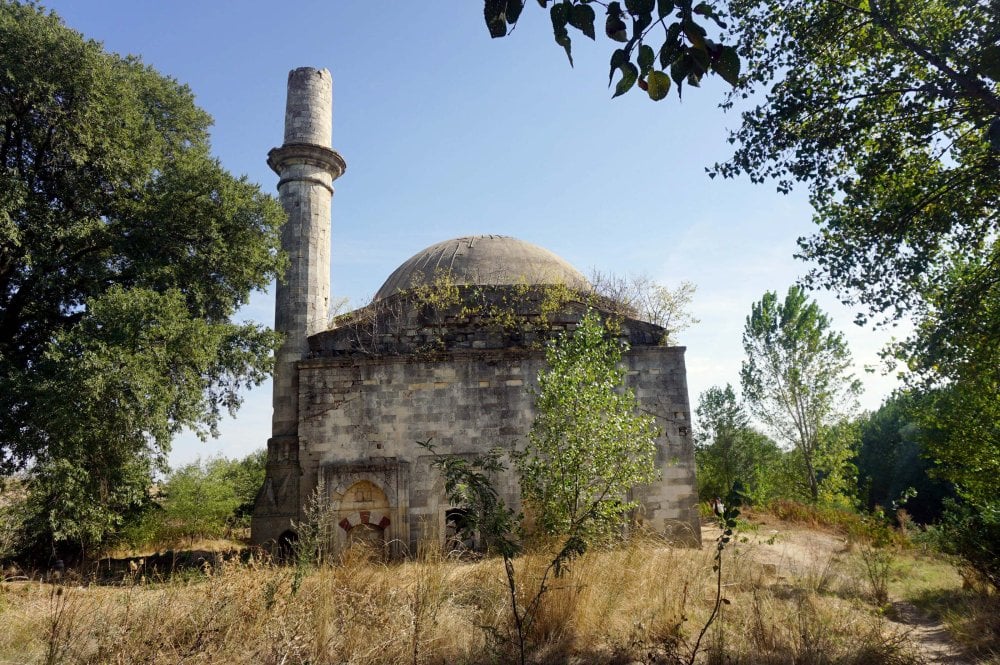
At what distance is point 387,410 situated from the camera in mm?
12000

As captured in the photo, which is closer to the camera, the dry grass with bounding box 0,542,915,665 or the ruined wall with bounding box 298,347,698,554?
the dry grass with bounding box 0,542,915,665

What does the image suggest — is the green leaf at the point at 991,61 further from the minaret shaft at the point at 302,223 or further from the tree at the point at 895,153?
the minaret shaft at the point at 302,223

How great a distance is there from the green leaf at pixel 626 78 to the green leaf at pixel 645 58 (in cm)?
3

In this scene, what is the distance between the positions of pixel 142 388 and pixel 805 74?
32.6 feet

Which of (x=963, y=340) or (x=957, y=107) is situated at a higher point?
(x=957, y=107)

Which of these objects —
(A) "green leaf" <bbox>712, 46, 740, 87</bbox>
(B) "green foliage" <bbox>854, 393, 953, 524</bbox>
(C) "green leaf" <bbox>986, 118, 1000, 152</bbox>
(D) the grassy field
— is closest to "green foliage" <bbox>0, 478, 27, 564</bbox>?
(D) the grassy field

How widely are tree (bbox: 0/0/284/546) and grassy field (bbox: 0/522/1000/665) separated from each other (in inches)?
106

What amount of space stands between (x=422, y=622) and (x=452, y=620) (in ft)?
1.44

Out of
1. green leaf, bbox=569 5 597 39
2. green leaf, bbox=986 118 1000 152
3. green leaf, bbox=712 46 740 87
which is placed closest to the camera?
green leaf, bbox=712 46 740 87

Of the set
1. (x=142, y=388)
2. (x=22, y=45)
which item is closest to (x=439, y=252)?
(x=142, y=388)

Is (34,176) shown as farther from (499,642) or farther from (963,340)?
(963,340)

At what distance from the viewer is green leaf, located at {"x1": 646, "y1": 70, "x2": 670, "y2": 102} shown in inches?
120

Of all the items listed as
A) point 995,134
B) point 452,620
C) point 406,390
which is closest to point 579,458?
point 452,620

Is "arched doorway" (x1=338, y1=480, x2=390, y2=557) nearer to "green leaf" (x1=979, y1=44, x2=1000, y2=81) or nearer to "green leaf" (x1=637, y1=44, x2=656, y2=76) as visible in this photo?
"green leaf" (x1=637, y1=44, x2=656, y2=76)
